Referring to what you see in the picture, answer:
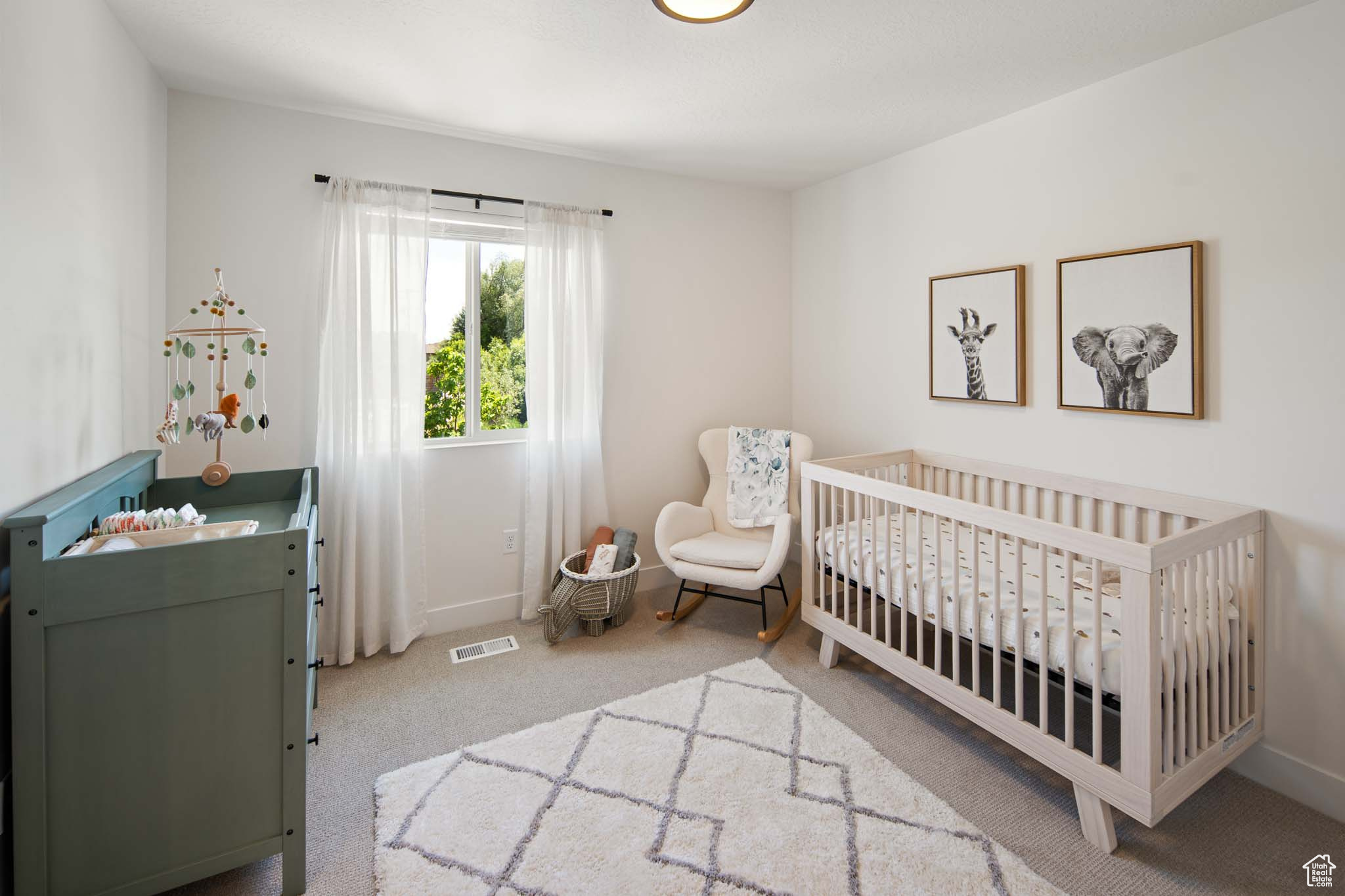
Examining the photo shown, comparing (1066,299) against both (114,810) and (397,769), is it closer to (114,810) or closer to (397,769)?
(397,769)

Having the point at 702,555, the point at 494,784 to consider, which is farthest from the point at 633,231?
the point at 494,784

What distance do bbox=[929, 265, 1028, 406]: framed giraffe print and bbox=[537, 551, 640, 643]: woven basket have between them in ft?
5.83

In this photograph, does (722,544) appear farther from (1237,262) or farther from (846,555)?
(1237,262)

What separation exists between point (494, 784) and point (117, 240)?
2.10 meters

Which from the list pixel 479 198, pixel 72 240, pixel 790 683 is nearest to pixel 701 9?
pixel 479 198

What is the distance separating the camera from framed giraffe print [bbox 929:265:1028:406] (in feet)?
9.11

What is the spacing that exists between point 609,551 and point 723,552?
0.57 metres

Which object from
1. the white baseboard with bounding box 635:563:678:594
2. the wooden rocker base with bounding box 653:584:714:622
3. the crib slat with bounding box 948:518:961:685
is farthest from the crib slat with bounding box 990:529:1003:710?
the white baseboard with bounding box 635:563:678:594

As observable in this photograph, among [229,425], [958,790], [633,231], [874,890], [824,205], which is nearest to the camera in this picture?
[874,890]

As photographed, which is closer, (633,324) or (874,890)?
(874,890)

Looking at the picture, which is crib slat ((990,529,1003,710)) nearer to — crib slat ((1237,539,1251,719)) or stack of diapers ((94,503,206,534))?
crib slat ((1237,539,1251,719))

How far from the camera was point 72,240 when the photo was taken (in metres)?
1.72

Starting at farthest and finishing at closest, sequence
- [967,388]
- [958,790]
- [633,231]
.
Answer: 1. [633,231]
2. [967,388]
3. [958,790]

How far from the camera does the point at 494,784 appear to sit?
202 centimetres
